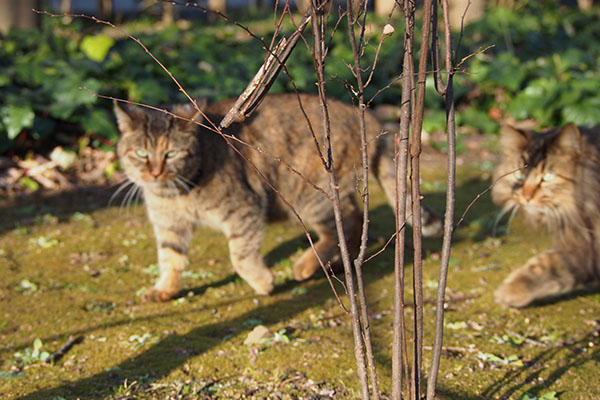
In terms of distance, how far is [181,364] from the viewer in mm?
3168

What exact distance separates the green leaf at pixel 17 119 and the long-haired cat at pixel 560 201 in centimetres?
483

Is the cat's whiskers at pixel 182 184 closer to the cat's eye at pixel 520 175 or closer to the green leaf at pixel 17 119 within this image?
the cat's eye at pixel 520 175

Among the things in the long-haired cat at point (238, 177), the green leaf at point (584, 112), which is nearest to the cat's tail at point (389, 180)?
the long-haired cat at point (238, 177)

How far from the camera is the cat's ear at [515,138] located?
12.4ft

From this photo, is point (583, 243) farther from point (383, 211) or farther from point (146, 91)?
point (146, 91)

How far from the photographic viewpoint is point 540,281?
372cm

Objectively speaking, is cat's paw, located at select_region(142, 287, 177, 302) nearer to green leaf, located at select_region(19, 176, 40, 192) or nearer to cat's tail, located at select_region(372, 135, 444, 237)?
cat's tail, located at select_region(372, 135, 444, 237)

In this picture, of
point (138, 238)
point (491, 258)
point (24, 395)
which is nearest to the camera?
point (24, 395)

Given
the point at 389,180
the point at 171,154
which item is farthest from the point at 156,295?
the point at 389,180

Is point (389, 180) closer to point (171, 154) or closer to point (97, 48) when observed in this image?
point (171, 154)

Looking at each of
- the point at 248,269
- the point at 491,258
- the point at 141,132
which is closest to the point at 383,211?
the point at 491,258

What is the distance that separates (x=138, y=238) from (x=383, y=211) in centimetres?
224

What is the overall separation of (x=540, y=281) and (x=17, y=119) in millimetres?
5243

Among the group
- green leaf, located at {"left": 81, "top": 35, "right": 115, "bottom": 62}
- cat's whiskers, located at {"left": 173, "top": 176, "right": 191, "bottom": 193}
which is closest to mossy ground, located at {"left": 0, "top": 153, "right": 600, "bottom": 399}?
cat's whiskers, located at {"left": 173, "top": 176, "right": 191, "bottom": 193}
